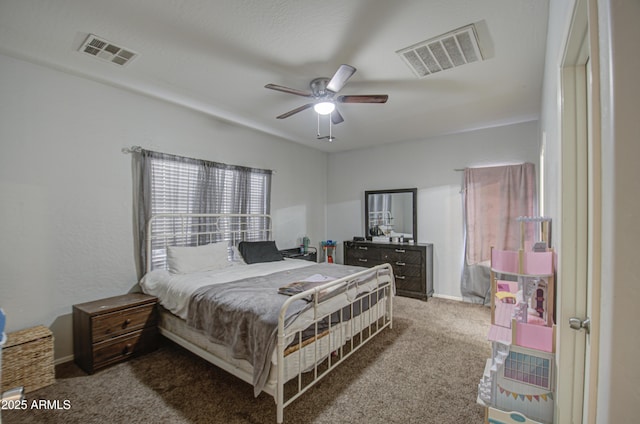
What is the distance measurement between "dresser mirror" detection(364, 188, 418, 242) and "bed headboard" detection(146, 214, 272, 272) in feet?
6.24

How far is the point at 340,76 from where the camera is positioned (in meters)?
2.22

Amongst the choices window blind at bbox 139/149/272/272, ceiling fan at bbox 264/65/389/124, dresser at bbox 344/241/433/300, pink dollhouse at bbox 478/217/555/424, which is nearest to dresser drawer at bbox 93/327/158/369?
window blind at bbox 139/149/272/272

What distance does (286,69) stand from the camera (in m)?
2.49

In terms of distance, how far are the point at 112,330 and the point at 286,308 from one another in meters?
1.77

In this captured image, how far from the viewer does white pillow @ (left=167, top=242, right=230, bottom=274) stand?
3074mm

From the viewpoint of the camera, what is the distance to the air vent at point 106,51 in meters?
2.16

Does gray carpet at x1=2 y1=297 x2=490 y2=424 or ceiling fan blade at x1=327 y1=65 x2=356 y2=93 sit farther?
ceiling fan blade at x1=327 y1=65 x2=356 y2=93

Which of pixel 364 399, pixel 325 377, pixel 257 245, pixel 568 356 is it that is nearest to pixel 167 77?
pixel 257 245

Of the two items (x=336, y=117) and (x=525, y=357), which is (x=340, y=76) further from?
(x=525, y=357)

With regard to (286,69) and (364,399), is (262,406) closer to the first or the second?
(364,399)

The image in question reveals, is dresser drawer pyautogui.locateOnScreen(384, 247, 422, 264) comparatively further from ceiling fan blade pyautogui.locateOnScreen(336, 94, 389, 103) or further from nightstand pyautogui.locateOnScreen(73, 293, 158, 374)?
nightstand pyautogui.locateOnScreen(73, 293, 158, 374)

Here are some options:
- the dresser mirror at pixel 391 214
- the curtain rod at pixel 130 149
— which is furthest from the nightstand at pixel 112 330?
the dresser mirror at pixel 391 214

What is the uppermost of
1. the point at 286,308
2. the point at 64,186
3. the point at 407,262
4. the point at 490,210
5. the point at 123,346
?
the point at 64,186

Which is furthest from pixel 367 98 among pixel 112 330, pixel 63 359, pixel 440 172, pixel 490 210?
pixel 63 359
